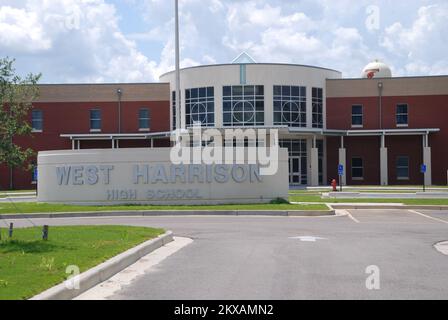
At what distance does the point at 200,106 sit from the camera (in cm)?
5216

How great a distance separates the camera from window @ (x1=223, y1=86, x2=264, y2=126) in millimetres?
50812

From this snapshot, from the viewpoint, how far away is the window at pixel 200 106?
51.5 metres

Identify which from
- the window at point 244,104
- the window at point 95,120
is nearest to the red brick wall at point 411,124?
the window at point 244,104

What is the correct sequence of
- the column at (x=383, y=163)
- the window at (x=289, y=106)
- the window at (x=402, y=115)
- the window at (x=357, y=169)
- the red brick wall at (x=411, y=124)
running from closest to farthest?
the window at (x=289, y=106) → the column at (x=383, y=163) → the red brick wall at (x=411, y=124) → the window at (x=402, y=115) → the window at (x=357, y=169)

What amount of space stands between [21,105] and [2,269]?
24.9 feet

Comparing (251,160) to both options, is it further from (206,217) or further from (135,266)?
(135,266)

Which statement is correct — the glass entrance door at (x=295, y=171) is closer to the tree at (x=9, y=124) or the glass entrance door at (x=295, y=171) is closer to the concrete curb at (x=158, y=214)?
the concrete curb at (x=158, y=214)

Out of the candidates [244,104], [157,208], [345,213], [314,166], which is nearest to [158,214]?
[157,208]

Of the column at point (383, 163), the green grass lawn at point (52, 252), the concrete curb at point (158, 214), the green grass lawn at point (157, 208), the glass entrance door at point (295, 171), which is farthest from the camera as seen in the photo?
the glass entrance door at point (295, 171)

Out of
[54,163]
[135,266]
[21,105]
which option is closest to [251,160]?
[54,163]

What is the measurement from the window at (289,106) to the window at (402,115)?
802 centimetres

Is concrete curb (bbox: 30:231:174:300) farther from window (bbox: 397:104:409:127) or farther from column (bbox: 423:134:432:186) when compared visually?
window (bbox: 397:104:409:127)

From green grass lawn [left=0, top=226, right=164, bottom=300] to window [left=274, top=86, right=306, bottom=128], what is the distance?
3510cm
